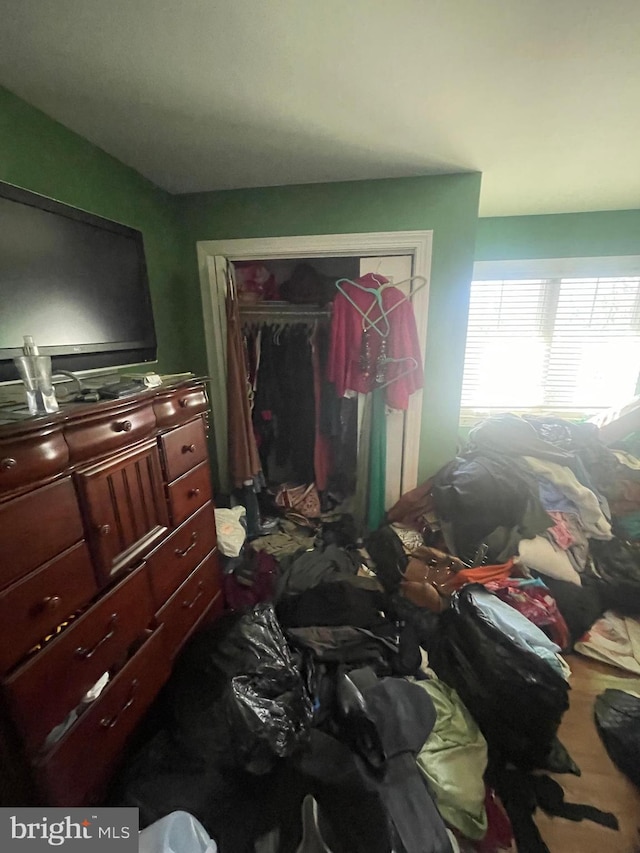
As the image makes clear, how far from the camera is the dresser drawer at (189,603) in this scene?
130 centimetres

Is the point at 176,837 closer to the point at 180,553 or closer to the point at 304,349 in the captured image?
the point at 180,553

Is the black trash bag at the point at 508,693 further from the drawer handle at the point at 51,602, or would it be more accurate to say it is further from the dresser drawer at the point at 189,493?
the drawer handle at the point at 51,602

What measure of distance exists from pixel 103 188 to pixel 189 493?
140 cm

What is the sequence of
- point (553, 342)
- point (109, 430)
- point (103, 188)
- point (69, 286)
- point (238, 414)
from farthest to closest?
point (553, 342) < point (238, 414) < point (103, 188) < point (69, 286) < point (109, 430)

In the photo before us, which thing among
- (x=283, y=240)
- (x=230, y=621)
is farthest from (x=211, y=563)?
(x=283, y=240)

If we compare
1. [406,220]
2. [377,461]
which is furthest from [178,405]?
[406,220]

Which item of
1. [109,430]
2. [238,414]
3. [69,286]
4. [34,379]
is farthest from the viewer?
[238,414]

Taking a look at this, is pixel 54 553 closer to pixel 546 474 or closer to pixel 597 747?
pixel 597 747

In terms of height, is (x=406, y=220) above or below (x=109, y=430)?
above

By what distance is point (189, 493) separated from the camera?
4.63 feet

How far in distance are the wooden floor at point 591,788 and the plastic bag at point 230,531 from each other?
1442 mm

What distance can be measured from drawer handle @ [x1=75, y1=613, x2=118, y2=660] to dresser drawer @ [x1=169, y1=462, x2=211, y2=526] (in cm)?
36

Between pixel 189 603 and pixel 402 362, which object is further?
pixel 402 362

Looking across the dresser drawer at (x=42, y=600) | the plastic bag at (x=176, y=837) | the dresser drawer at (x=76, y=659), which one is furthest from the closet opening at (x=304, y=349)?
the plastic bag at (x=176, y=837)
